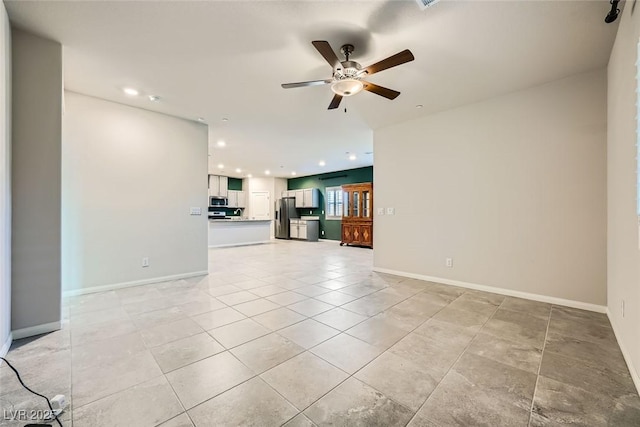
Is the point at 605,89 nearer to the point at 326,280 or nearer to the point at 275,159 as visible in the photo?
the point at 326,280

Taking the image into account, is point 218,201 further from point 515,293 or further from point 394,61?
point 515,293

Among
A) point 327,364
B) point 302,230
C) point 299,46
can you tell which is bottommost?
point 327,364

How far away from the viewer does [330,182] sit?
992 centimetres

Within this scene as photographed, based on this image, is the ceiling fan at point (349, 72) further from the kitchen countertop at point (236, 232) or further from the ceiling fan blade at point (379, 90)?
the kitchen countertop at point (236, 232)

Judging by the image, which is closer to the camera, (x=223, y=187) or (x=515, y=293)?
(x=515, y=293)

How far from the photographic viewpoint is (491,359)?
189cm

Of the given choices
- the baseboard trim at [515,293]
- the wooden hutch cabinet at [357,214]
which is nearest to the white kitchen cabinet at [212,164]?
the wooden hutch cabinet at [357,214]

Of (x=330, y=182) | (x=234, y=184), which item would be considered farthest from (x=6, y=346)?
Result: (x=234, y=184)

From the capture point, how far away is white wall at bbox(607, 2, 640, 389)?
1.71m

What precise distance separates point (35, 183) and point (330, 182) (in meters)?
8.17

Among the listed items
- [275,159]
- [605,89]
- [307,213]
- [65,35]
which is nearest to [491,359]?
[605,89]

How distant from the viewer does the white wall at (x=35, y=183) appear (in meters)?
2.23

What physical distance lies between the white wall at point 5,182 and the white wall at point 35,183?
104 millimetres

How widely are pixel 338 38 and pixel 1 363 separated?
137 inches
